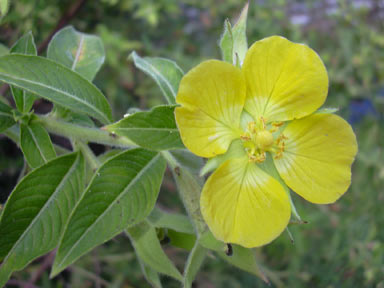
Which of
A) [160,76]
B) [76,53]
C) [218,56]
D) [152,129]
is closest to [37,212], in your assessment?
[152,129]

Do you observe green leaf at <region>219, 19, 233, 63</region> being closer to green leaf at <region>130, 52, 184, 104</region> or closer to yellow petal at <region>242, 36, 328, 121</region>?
→ yellow petal at <region>242, 36, 328, 121</region>

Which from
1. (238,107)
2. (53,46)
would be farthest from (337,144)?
(53,46)

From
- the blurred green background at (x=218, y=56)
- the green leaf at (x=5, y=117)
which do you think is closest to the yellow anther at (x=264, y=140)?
the green leaf at (x=5, y=117)

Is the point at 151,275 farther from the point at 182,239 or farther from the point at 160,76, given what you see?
the point at 160,76

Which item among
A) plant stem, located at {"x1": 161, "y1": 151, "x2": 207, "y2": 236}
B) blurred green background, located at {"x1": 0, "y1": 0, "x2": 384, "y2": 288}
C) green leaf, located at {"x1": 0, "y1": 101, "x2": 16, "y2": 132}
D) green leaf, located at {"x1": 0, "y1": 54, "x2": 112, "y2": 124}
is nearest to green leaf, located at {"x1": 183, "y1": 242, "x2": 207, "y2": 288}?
plant stem, located at {"x1": 161, "y1": 151, "x2": 207, "y2": 236}

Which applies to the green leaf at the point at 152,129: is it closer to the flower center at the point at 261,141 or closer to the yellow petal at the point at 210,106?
the yellow petal at the point at 210,106

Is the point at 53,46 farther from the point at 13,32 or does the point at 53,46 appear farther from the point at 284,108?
the point at 13,32

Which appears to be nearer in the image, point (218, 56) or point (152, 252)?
point (152, 252)
